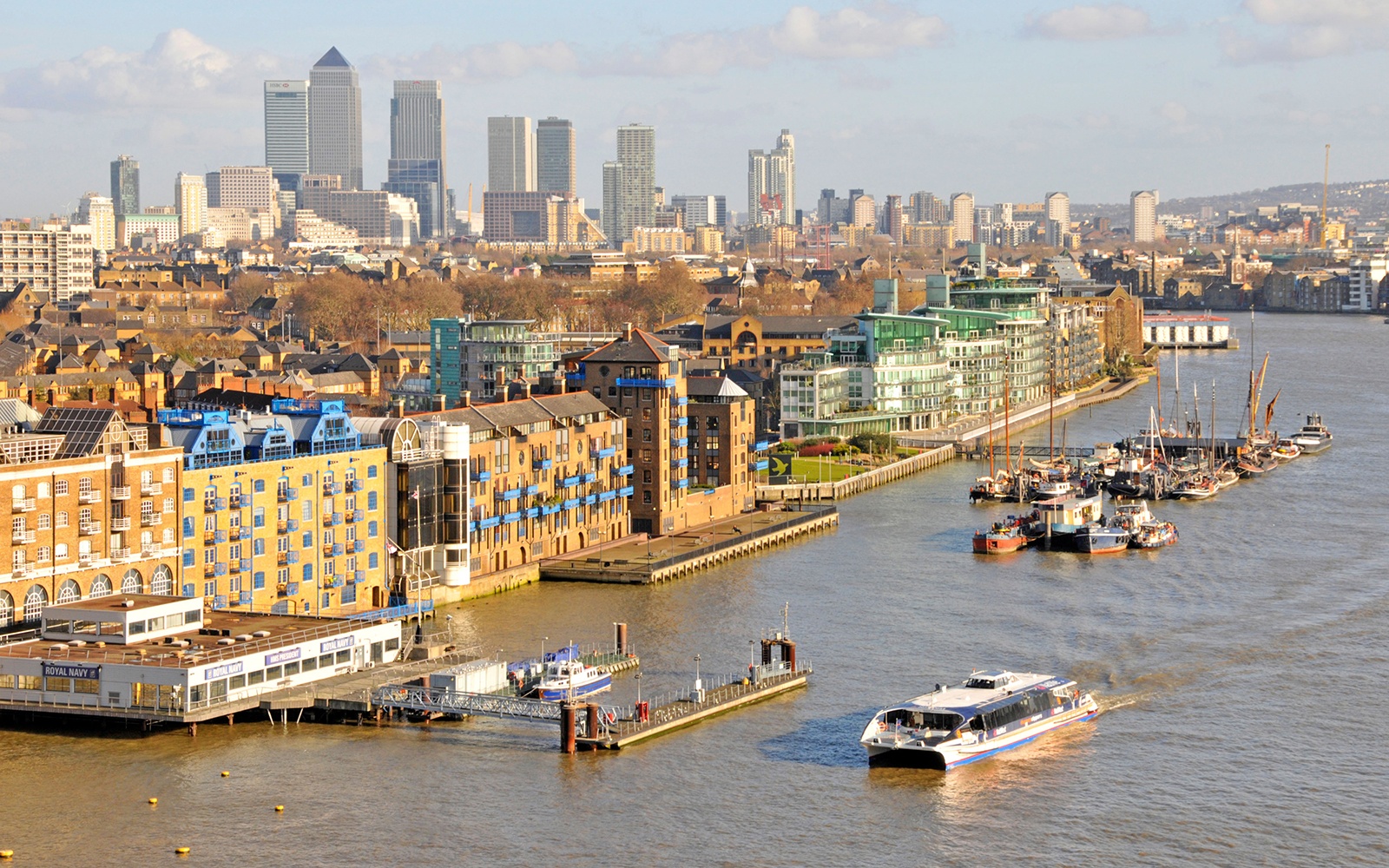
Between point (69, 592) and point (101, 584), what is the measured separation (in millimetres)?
603

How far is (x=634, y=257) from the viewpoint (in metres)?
176

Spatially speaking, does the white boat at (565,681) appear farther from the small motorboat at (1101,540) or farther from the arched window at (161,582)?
the small motorboat at (1101,540)

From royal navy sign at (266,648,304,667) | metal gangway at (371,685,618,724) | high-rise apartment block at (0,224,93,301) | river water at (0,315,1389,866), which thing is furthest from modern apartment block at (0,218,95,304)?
metal gangway at (371,685,618,724)

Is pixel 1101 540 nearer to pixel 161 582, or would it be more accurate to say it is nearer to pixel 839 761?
pixel 839 761

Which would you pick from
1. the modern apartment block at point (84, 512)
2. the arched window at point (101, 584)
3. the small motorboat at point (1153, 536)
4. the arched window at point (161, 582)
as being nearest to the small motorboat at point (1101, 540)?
the small motorboat at point (1153, 536)

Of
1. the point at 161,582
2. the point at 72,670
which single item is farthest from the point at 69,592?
the point at 72,670

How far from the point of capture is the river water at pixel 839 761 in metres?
25.2

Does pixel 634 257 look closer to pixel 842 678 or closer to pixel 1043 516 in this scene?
pixel 1043 516

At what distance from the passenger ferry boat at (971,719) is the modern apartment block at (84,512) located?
40.6 ft

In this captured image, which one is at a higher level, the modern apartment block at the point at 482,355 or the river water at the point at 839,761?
the modern apartment block at the point at 482,355

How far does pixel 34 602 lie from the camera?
31766 mm

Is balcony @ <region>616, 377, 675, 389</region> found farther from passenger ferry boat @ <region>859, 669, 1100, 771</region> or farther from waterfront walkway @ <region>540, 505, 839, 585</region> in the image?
passenger ferry boat @ <region>859, 669, 1100, 771</region>

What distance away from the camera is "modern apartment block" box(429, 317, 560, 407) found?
66000 mm

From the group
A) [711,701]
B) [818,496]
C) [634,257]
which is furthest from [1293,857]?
[634,257]
